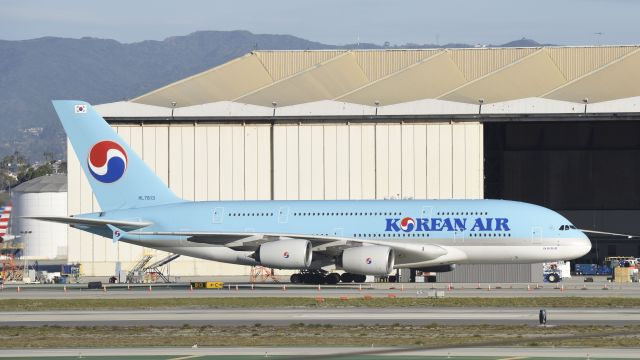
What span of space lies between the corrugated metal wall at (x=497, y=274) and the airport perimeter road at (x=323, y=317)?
2374 cm

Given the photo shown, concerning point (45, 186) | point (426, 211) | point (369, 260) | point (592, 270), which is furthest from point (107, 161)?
point (45, 186)

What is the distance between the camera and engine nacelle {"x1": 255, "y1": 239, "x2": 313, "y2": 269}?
60.2 meters

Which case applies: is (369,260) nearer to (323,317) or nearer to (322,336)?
(323,317)

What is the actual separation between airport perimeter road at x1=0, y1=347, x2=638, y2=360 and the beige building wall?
4541 cm

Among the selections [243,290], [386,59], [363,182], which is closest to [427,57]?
[386,59]

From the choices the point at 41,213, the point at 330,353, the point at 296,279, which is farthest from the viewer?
the point at 41,213

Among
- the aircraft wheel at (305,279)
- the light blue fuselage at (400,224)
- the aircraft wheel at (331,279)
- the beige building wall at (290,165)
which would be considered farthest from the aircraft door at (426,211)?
the beige building wall at (290,165)

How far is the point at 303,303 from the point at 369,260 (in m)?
11.7

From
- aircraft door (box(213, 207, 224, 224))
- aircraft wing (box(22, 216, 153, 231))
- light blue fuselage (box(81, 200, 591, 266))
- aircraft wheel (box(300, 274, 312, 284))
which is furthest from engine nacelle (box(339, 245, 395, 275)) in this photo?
aircraft wing (box(22, 216, 153, 231))

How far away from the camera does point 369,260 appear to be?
59.2 meters

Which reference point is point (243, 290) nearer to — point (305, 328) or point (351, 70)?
point (305, 328)

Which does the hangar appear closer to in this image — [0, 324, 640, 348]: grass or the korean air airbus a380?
the korean air airbus a380

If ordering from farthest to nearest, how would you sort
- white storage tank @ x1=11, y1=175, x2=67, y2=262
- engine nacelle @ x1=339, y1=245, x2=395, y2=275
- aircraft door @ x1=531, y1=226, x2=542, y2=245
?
white storage tank @ x1=11, y1=175, x2=67, y2=262, aircraft door @ x1=531, y1=226, x2=542, y2=245, engine nacelle @ x1=339, y1=245, x2=395, y2=275

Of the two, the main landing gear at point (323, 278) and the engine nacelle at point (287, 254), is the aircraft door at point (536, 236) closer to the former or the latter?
the main landing gear at point (323, 278)
